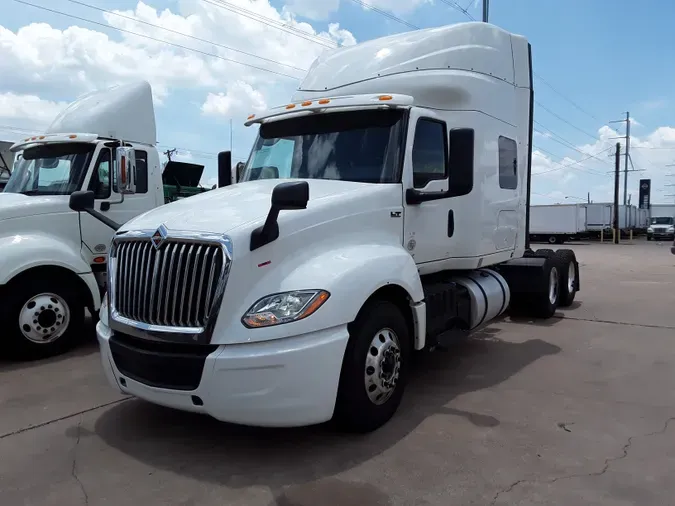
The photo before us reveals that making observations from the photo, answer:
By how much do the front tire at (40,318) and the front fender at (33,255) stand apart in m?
0.25

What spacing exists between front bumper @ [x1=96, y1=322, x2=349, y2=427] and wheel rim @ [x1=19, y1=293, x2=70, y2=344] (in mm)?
3437

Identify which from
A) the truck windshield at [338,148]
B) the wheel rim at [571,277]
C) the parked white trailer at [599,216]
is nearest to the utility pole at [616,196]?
the parked white trailer at [599,216]

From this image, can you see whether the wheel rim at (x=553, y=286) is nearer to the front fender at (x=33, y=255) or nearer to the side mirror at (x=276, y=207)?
the side mirror at (x=276, y=207)

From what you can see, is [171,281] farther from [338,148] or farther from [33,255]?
[33,255]

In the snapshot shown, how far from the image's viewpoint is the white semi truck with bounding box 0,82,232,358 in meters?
6.36

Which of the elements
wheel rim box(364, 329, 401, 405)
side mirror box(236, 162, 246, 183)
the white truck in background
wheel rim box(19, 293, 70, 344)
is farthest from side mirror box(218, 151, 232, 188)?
the white truck in background

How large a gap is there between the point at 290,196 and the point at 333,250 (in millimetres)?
635

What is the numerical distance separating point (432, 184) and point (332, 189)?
46.8 inches

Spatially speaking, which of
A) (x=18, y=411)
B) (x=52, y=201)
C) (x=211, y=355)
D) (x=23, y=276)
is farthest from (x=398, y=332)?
(x=52, y=201)

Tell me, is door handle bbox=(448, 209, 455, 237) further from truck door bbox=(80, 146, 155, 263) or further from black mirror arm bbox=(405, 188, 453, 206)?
truck door bbox=(80, 146, 155, 263)

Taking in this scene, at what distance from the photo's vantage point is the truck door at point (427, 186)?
507 cm

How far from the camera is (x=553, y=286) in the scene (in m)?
9.41

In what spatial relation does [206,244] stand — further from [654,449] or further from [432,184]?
[654,449]

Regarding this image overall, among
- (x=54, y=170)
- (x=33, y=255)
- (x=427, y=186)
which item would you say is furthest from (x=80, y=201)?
(x=427, y=186)
